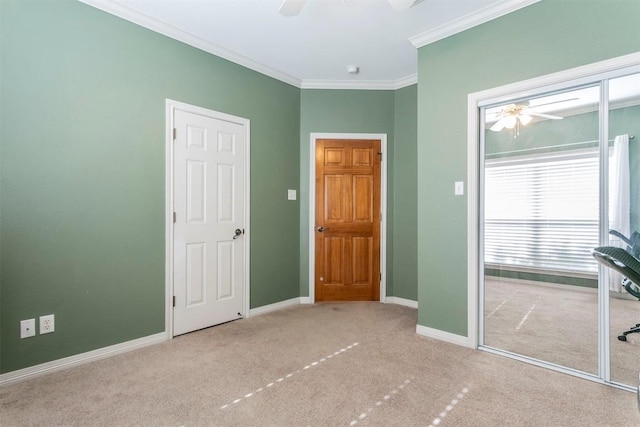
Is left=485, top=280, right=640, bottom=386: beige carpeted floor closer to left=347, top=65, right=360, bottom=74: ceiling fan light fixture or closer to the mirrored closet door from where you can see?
the mirrored closet door

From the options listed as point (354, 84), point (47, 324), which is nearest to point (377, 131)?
point (354, 84)

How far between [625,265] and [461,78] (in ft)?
6.23

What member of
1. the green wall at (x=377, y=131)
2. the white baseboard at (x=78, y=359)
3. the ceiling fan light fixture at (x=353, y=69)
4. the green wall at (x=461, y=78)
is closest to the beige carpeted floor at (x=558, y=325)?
the green wall at (x=461, y=78)

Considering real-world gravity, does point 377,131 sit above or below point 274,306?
above

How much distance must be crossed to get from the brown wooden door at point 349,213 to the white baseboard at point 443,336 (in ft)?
3.83

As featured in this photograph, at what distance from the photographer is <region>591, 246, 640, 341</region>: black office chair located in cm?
154

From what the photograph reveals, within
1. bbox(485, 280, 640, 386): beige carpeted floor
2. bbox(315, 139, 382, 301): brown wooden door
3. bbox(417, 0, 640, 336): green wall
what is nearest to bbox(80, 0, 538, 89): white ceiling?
bbox(417, 0, 640, 336): green wall

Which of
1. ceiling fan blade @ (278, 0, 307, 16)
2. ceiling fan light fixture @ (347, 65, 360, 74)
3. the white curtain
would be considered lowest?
the white curtain

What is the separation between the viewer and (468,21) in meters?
2.76

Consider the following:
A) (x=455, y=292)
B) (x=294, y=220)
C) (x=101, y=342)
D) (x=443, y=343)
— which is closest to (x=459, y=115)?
(x=455, y=292)

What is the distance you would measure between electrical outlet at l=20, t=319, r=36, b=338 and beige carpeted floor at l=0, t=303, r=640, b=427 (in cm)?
30

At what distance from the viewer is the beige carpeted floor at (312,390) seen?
1810mm

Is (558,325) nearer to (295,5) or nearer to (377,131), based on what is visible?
(377,131)

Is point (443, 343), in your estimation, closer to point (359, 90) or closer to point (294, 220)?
point (294, 220)
